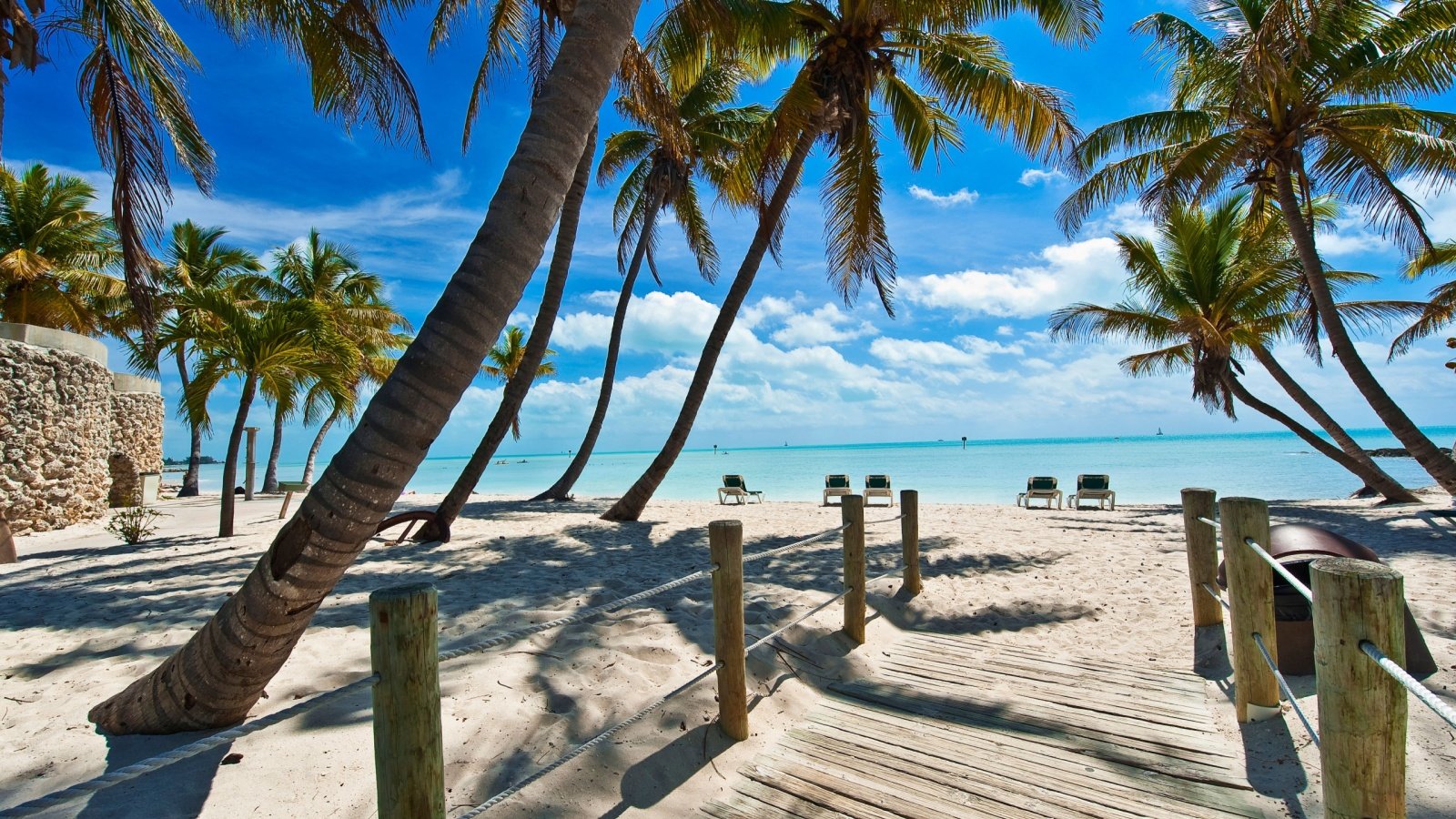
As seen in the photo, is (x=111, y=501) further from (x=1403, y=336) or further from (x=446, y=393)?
(x=1403, y=336)

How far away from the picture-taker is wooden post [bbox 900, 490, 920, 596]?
18.0 feet

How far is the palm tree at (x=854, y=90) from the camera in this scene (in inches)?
330

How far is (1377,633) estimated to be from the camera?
144cm

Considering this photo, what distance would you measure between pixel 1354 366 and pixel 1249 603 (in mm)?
9369

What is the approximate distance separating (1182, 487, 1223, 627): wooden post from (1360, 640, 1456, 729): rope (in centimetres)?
273

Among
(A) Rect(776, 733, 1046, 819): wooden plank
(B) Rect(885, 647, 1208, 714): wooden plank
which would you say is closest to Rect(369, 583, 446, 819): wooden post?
(A) Rect(776, 733, 1046, 819): wooden plank

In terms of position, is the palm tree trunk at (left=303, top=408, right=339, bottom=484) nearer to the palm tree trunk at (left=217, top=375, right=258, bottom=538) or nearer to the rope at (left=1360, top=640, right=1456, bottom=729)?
the palm tree trunk at (left=217, top=375, right=258, bottom=538)

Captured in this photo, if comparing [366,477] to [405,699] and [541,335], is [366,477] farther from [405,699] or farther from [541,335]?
[541,335]

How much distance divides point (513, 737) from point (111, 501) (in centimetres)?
1792

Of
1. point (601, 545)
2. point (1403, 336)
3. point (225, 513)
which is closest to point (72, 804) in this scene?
point (601, 545)

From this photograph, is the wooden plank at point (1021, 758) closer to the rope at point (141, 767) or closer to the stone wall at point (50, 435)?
the rope at point (141, 767)

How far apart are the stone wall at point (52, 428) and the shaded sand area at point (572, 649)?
1735 millimetres

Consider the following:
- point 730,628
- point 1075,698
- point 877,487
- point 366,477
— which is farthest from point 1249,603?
point 877,487

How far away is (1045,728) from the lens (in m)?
3.30
